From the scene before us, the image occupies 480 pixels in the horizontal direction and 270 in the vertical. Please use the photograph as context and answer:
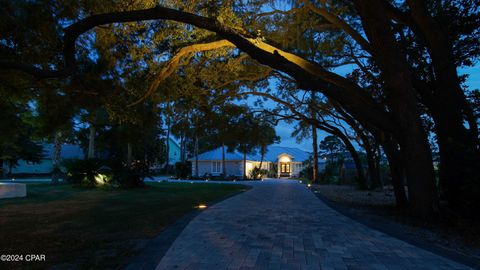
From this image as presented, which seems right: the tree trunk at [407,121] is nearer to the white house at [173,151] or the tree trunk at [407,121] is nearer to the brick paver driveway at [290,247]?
the brick paver driveway at [290,247]

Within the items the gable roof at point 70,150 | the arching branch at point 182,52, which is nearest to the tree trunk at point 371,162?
the arching branch at point 182,52

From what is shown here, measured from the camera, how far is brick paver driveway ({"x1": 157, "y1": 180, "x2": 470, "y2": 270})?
4.47m

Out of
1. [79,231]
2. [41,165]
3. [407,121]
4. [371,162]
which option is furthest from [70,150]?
[407,121]

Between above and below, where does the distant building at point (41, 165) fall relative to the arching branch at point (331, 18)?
below

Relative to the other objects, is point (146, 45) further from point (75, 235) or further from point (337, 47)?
point (337, 47)

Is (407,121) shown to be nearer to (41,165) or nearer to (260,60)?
(260,60)

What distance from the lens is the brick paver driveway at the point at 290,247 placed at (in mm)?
4473

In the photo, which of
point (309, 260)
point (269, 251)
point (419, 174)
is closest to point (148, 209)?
point (269, 251)

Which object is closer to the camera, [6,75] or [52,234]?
[52,234]

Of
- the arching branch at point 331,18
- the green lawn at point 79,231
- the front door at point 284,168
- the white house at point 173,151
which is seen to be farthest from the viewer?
the white house at point 173,151

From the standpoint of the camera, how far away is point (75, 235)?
6.16m

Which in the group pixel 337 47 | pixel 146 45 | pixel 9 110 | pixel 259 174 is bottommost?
pixel 259 174

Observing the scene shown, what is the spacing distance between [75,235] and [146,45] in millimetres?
5864

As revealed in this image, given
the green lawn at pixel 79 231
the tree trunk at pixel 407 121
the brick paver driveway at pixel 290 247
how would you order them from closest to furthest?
the brick paver driveway at pixel 290 247, the green lawn at pixel 79 231, the tree trunk at pixel 407 121
